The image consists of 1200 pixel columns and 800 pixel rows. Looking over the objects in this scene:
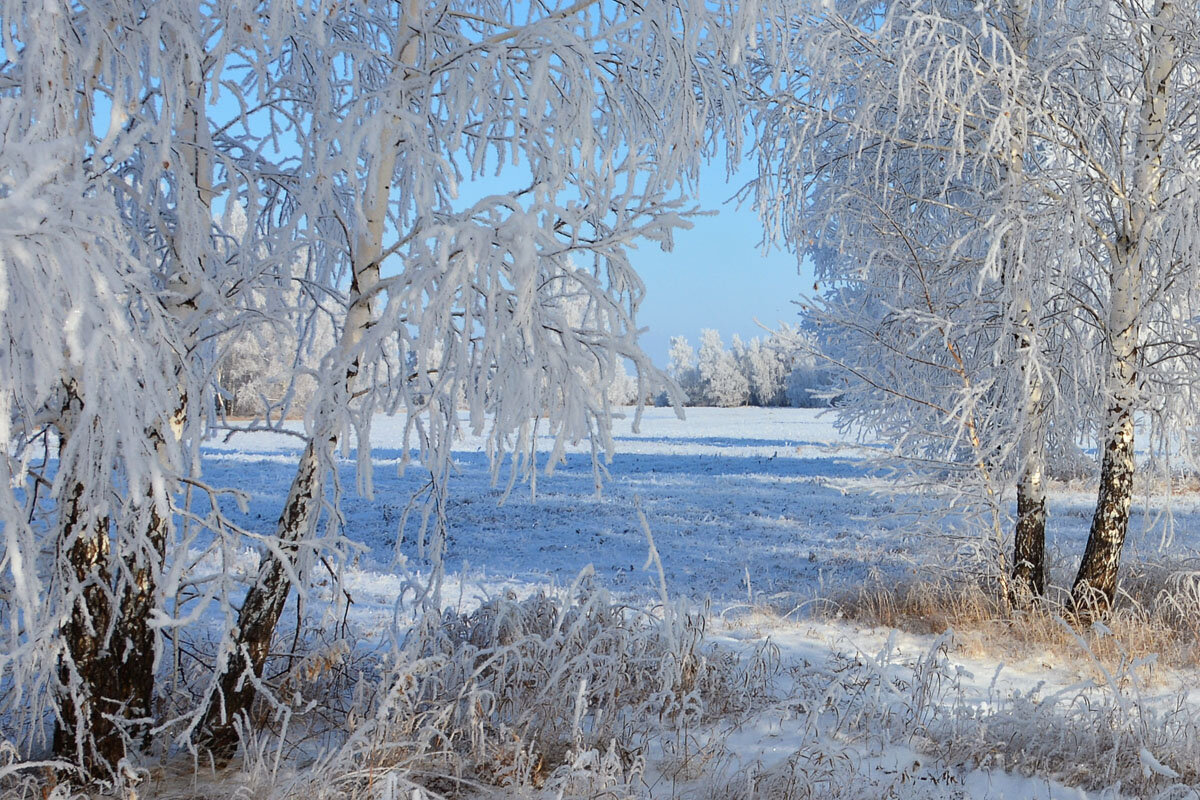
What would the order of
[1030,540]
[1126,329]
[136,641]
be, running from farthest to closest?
[1030,540] < [1126,329] < [136,641]

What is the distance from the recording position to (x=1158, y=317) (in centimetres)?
659

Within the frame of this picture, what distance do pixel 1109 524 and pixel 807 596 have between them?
2.40 metres

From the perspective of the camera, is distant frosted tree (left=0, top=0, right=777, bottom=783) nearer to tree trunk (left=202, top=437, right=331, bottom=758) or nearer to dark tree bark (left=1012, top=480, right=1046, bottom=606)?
tree trunk (left=202, top=437, right=331, bottom=758)

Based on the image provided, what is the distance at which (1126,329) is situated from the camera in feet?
19.3

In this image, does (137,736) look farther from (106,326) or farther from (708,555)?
(708,555)

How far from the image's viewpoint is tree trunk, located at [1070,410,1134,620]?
5996mm

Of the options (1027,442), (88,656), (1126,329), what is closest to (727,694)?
(88,656)

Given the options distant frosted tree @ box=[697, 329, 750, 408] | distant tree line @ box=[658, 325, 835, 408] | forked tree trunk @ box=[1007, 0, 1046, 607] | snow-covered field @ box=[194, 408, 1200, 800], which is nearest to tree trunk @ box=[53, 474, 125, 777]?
snow-covered field @ box=[194, 408, 1200, 800]

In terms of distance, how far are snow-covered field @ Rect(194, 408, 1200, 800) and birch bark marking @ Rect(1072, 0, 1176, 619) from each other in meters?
0.32

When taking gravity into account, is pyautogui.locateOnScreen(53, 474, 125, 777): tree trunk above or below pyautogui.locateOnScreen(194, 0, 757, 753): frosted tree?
below

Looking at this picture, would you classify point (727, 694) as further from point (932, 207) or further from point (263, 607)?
point (932, 207)

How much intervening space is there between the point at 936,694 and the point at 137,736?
160 inches

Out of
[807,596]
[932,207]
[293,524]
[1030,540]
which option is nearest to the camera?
[293,524]

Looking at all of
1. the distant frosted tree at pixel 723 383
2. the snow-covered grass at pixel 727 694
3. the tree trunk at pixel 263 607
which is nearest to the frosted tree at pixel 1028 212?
the snow-covered grass at pixel 727 694
